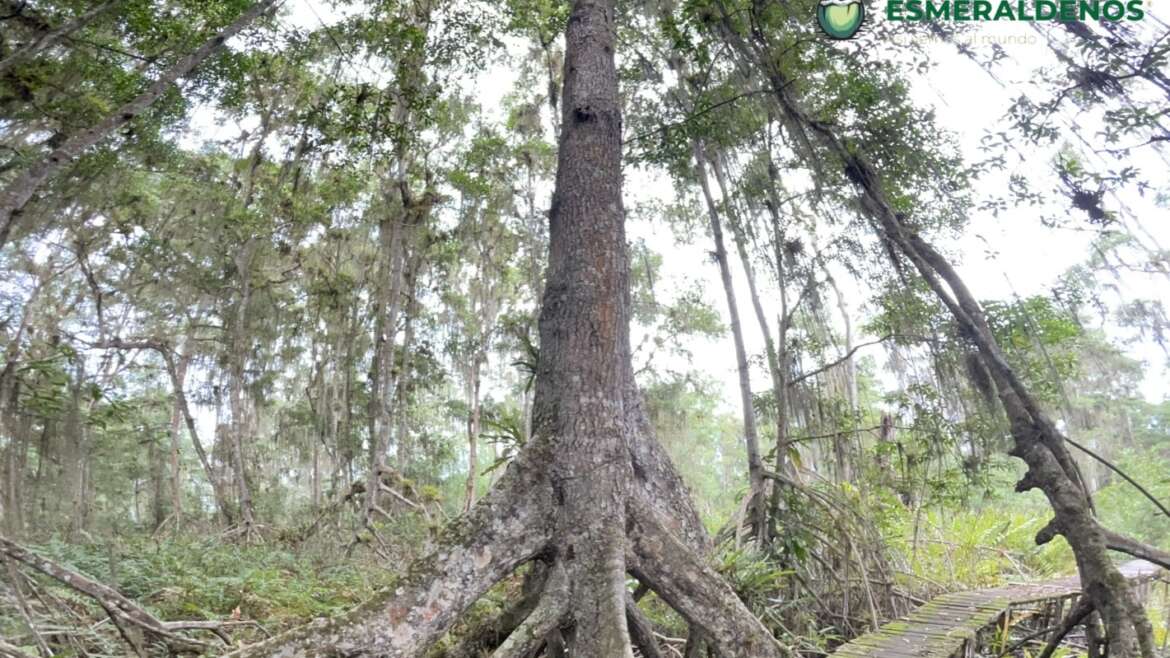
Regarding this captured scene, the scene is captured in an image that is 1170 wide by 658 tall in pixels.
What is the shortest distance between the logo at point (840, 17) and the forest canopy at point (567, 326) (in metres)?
0.03

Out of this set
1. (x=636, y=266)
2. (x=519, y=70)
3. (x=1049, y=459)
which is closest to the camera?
(x=1049, y=459)

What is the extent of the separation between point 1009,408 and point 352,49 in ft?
22.3

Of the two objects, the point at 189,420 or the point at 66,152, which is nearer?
the point at 66,152

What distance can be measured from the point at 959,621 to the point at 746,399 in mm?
2445

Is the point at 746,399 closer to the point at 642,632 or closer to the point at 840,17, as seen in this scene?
the point at 840,17

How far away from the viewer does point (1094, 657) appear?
9.64ft

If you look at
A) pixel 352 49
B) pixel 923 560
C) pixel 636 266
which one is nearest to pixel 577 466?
pixel 352 49

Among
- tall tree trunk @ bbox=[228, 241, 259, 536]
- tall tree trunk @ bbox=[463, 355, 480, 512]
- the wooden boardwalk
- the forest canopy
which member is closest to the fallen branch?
the forest canopy

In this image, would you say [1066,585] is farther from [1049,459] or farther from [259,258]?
[259,258]

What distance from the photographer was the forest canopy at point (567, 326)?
2.80 metres

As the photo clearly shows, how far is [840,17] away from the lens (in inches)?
198

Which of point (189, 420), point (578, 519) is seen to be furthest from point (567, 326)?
point (189, 420)

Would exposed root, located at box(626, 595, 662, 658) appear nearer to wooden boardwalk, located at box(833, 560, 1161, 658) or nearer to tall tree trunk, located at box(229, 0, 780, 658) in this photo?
tall tree trunk, located at box(229, 0, 780, 658)

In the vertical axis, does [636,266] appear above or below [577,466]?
above
